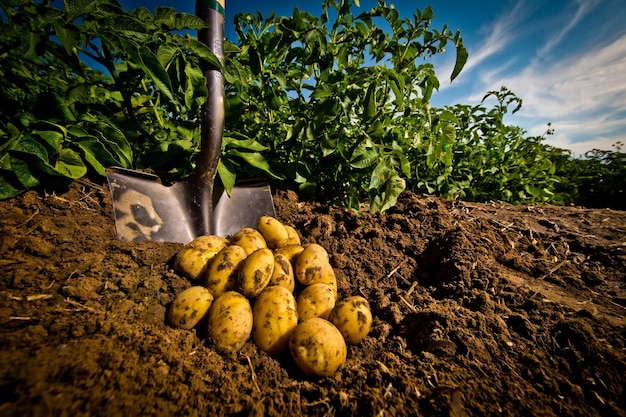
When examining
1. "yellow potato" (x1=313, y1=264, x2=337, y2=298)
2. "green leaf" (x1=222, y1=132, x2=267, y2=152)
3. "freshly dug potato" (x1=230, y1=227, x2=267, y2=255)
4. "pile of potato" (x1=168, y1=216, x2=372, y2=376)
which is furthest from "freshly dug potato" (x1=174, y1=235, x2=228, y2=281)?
"green leaf" (x1=222, y1=132, x2=267, y2=152)

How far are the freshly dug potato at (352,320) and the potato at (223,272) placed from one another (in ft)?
1.94

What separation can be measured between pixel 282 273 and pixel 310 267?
17 centimetres

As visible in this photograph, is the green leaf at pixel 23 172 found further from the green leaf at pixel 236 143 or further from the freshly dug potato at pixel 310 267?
the freshly dug potato at pixel 310 267

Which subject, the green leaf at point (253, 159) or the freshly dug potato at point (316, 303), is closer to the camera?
the freshly dug potato at point (316, 303)

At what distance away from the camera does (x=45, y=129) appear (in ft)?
5.25

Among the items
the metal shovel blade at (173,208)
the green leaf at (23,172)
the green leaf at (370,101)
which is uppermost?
the green leaf at (370,101)

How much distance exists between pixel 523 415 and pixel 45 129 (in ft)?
9.22

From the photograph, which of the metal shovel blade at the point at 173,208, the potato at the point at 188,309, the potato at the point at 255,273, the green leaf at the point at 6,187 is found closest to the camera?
the potato at the point at 188,309

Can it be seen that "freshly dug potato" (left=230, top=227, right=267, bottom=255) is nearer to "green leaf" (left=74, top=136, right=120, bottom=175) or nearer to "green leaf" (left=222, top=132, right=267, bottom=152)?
"green leaf" (left=222, top=132, right=267, bottom=152)

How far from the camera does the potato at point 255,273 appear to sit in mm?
1366

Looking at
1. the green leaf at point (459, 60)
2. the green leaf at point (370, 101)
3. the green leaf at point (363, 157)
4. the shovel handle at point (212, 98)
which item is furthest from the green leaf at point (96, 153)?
the green leaf at point (459, 60)

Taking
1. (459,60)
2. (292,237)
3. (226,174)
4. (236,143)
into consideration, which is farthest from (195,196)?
(459,60)

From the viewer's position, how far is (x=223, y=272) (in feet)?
4.72

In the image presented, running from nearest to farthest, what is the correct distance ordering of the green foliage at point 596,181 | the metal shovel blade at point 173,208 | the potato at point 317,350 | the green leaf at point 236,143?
the potato at point 317,350
the metal shovel blade at point 173,208
the green leaf at point 236,143
the green foliage at point 596,181
